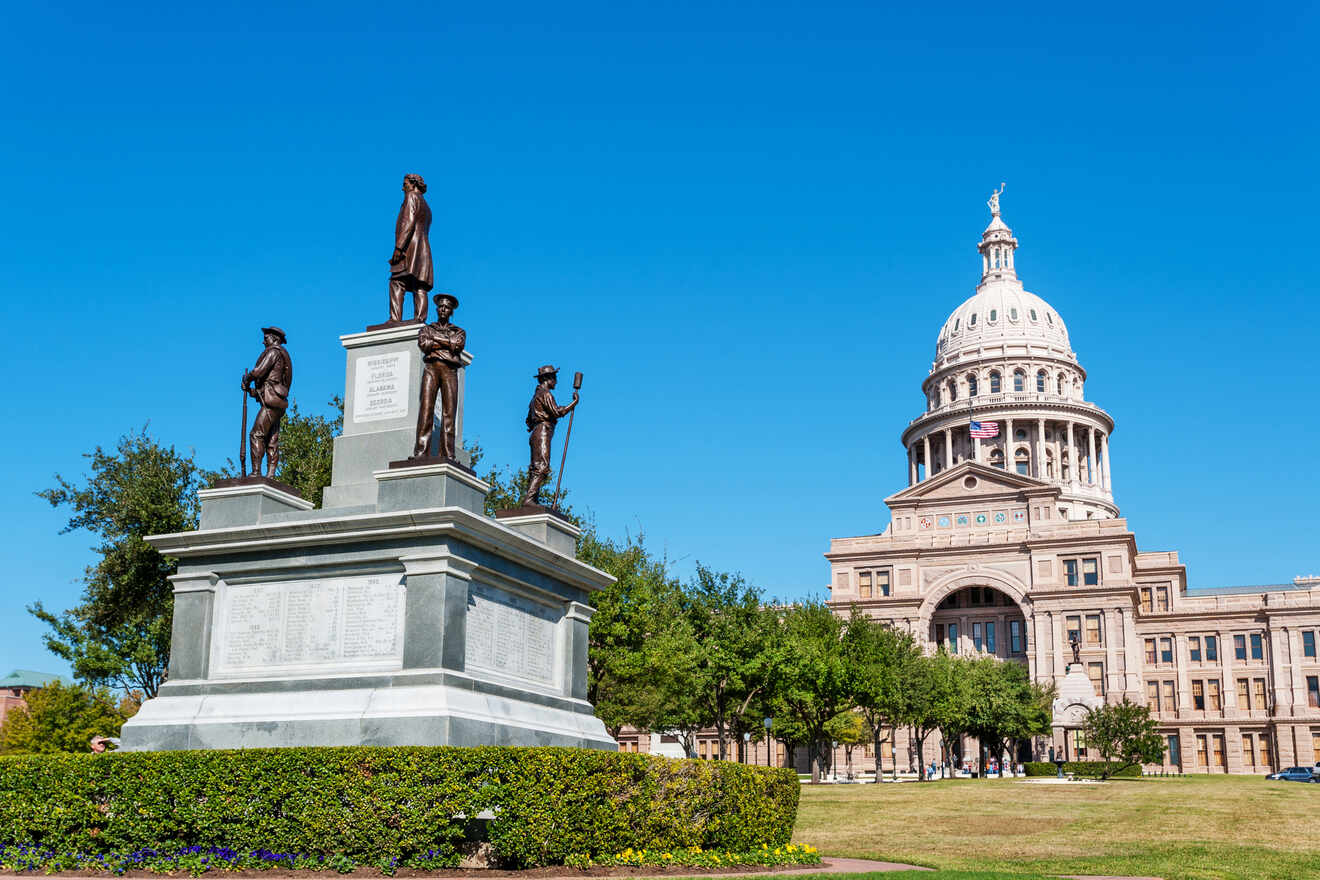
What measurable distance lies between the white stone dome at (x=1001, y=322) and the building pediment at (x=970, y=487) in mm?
30197

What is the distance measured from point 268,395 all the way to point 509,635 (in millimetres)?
5358

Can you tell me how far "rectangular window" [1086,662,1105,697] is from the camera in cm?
9150

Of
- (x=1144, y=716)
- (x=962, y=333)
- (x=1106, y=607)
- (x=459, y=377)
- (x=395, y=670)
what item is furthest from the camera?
(x=962, y=333)

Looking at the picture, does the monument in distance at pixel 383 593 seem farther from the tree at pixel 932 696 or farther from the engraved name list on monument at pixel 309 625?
the tree at pixel 932 696

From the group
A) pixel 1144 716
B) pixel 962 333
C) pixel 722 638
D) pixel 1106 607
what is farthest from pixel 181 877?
pixel 962 333

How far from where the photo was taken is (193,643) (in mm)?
17344

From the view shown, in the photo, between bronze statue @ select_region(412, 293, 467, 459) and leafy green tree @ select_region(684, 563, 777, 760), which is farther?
leafy green tree @ select_region(684, 563, 777, 760)

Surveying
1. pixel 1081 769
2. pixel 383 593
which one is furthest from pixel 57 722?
pixel 383 593

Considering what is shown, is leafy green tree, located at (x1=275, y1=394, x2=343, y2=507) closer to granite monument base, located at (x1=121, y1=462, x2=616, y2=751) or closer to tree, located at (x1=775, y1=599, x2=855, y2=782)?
granite monument base, located at (x1=121, y1=462, x2=616, y2=751)

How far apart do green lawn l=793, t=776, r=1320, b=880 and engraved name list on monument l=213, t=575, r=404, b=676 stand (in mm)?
7519

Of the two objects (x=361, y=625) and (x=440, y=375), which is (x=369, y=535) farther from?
(x=440, y=375)

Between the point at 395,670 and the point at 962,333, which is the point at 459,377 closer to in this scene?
the point at 395,670

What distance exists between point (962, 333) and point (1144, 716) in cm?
7267

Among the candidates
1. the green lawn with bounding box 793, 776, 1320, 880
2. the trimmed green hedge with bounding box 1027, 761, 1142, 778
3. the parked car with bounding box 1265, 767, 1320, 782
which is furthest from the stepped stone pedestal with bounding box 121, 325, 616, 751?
the parked car with bounding box 1265, 767, 1320, 782
